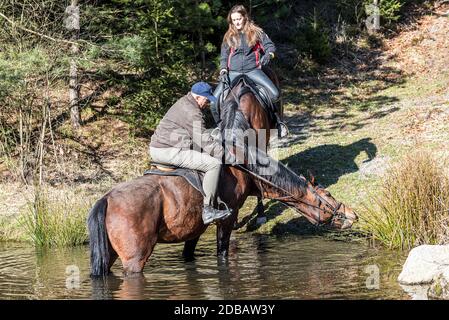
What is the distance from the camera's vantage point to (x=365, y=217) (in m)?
11.5

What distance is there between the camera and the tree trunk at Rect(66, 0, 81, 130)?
56.1 feet

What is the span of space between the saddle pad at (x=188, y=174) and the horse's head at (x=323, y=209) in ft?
5.82

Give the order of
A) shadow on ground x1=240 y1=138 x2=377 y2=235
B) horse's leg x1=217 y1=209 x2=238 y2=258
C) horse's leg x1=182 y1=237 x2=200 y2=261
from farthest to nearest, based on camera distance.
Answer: shadow on ground x1=240 y1=138 x2=377 y2=235, horse's leg x1=182 y1=237 x2=200 y2=261, horse's leg x1=217 y1=209 x2=238 y2=258

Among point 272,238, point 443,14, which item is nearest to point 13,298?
point 272,238

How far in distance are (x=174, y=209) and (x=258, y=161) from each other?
1677 mm

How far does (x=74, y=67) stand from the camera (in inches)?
712

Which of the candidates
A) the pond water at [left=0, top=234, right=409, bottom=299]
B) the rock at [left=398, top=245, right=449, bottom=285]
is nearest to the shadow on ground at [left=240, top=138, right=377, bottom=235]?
the pond water at [left=0, top=234, right=409, bottom=299]

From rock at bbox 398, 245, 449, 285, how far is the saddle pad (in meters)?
2.69

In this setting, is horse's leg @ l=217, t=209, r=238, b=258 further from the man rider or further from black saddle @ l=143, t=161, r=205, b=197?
black saddle @ l=143, t=161, r=205, b=197

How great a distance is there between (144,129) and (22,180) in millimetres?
3457

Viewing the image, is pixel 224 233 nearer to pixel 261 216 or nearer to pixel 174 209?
pixel 174 209

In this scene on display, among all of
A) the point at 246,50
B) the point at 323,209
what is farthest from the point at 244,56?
the point at 323,209

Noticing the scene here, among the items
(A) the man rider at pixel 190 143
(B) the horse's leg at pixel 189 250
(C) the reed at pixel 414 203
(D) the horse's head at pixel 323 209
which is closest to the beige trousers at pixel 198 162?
(A) the man rider at pixel 190 143

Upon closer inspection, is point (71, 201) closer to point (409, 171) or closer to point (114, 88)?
point (409, 171)
